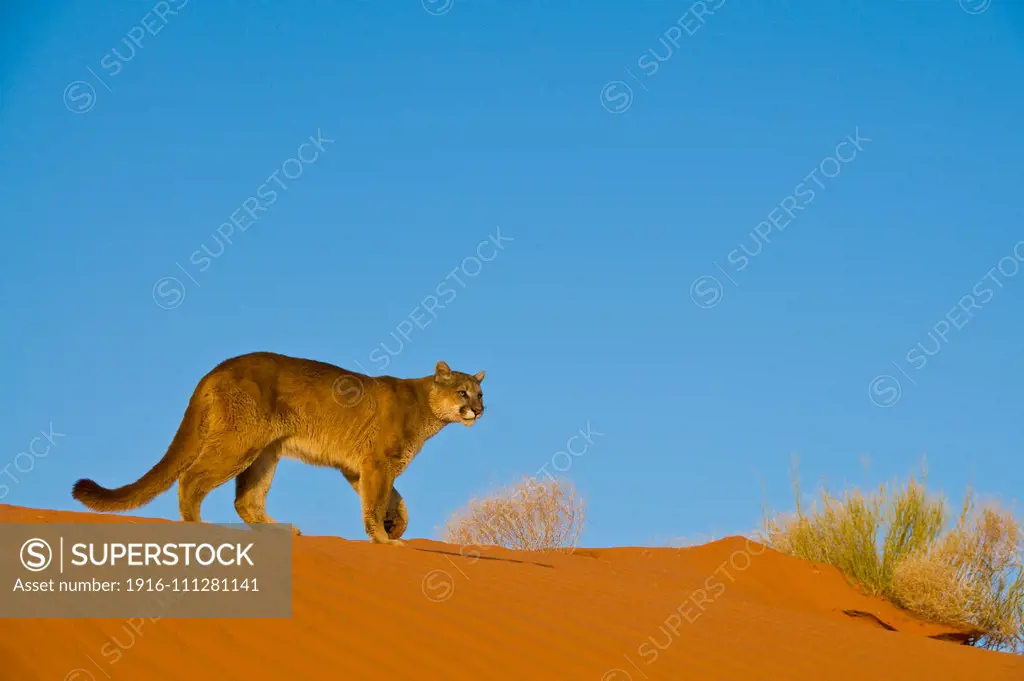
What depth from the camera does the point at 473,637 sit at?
7141 millimetres

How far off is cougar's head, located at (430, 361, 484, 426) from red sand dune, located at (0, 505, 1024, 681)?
60.2 inches

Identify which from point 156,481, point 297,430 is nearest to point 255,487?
point 297,430

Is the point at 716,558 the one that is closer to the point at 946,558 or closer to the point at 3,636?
the point at 946,558

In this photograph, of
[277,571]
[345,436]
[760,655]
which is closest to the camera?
[277,571]

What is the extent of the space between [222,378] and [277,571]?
253 cm

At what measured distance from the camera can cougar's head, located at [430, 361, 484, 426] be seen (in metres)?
11.0

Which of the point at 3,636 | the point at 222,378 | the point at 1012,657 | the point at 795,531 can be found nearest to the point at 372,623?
the point at 3,636

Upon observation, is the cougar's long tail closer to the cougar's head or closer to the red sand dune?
the red sand dune

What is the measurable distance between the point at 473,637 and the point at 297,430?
10.8ft

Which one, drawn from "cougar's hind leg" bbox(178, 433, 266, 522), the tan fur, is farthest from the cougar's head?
"cougar's hind leg" bbox(178, 433, 266, 522)

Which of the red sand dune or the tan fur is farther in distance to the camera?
the tan fur

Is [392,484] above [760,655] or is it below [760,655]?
above

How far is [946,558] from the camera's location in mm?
15961

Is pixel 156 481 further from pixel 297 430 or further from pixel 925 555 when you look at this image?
pixel 925 555
